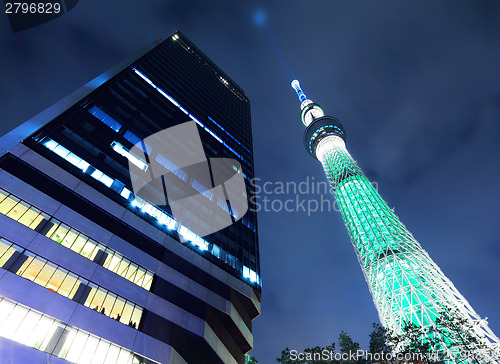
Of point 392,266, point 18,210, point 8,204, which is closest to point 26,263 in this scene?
point 18,210

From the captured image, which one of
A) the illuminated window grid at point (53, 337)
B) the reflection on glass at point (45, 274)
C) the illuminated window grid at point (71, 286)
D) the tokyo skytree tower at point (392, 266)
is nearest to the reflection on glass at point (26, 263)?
the illuminated window grid at point (71, 286)

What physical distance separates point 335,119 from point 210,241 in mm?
74384

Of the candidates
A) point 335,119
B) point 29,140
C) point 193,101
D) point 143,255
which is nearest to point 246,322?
point 143,255

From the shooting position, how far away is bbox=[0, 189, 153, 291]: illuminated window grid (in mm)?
22547

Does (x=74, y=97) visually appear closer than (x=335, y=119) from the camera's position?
Yes

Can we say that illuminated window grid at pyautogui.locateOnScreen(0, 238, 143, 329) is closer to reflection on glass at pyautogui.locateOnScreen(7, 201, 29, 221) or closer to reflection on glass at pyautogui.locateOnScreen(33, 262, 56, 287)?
reflection on glass at pyautogui.locateOnScreen(33, 262, 56, 287)

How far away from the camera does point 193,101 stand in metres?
61.4

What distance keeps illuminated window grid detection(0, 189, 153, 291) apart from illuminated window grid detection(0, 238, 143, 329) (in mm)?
2027

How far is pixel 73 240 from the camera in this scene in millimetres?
24141

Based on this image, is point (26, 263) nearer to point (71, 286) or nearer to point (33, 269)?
point (33, 269)

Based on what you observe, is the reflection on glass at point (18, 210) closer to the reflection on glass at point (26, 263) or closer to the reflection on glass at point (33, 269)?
the reflection on glass at point (26, 263)

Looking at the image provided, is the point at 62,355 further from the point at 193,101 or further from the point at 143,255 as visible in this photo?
the point at 193,101

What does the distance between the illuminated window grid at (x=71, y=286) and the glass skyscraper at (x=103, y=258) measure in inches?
2.8

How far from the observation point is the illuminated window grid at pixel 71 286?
67.8 feet
